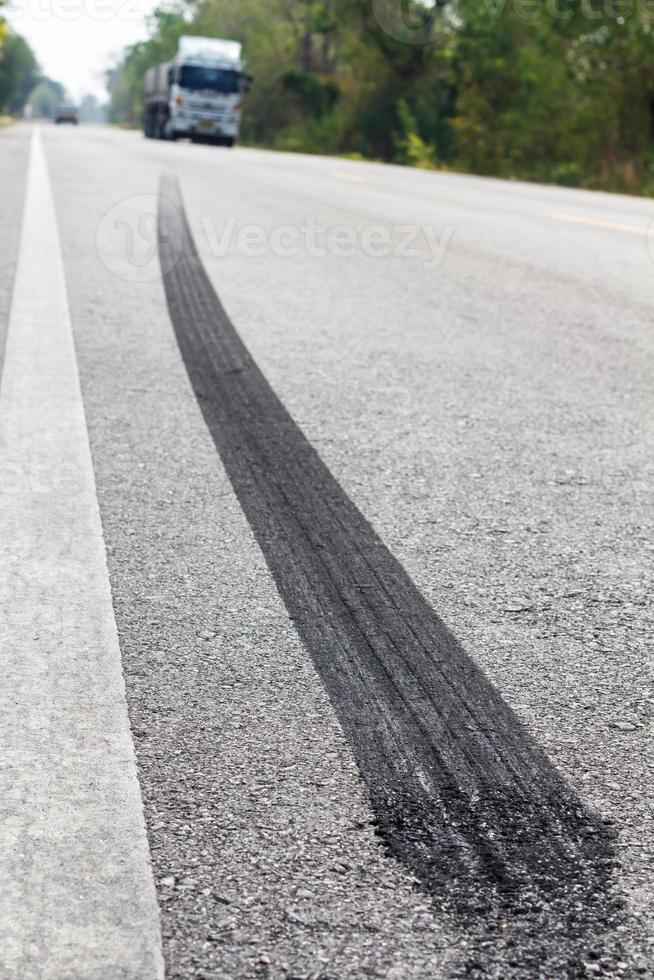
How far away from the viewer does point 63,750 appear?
192 centimetres

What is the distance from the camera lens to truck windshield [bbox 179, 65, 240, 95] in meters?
37.2

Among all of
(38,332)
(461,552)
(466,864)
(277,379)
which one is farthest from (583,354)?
(466,864)

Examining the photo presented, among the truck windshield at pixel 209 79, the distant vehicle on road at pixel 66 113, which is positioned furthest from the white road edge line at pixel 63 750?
the distant vehicle on road at pixel 66 113

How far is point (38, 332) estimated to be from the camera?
5164mm

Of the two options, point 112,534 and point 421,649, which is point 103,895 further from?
point 112,534

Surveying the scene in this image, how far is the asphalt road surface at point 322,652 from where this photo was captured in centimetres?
158

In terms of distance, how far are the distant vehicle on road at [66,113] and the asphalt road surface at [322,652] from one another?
332 feet

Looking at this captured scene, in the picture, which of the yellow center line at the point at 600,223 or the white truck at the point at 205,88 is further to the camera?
the white truck at the point at 205,88

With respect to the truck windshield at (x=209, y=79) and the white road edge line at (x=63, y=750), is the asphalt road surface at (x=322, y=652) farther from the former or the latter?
the truck windshield at (x=209, y=79)

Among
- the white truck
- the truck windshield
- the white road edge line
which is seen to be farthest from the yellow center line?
the white truck

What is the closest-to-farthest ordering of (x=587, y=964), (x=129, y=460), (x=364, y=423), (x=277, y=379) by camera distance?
1. (x=587, y=964)
2. (x=129, y=460)
3. (x=364, y=423)
4. (x=277, y=379)

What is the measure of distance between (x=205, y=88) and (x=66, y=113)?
224 feet

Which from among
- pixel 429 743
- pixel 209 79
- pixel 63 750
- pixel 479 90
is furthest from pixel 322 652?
pixel 209 79

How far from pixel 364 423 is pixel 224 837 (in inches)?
95.7
